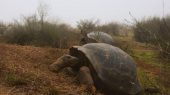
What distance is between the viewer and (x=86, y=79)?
852 cm

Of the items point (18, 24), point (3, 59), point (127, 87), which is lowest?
point (127, 87)

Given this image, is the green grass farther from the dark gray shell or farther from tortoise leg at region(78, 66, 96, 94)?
tortoise leg at region(78, 66, 96, 94)

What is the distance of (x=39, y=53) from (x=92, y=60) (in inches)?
111

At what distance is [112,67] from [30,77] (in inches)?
73.1

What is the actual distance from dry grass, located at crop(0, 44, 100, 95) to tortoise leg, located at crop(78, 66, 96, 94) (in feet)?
0.43

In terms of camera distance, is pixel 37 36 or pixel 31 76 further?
pixel 37 36

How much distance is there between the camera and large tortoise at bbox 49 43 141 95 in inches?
340

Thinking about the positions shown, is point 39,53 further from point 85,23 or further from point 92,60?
point 85,23

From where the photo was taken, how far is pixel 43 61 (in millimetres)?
10312

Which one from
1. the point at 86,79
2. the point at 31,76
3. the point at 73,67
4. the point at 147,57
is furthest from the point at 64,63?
the point at 147,57

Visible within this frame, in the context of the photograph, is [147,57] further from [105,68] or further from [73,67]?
[105,68]

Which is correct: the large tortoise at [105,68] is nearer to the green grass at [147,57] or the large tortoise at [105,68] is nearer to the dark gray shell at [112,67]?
the dark gray shell at [112,67]

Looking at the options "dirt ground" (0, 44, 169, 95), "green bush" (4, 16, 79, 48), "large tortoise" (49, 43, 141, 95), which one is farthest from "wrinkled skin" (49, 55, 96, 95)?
"green bush" (4, 16, 79, 48)

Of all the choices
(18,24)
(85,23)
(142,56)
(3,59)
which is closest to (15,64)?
(3,59)
